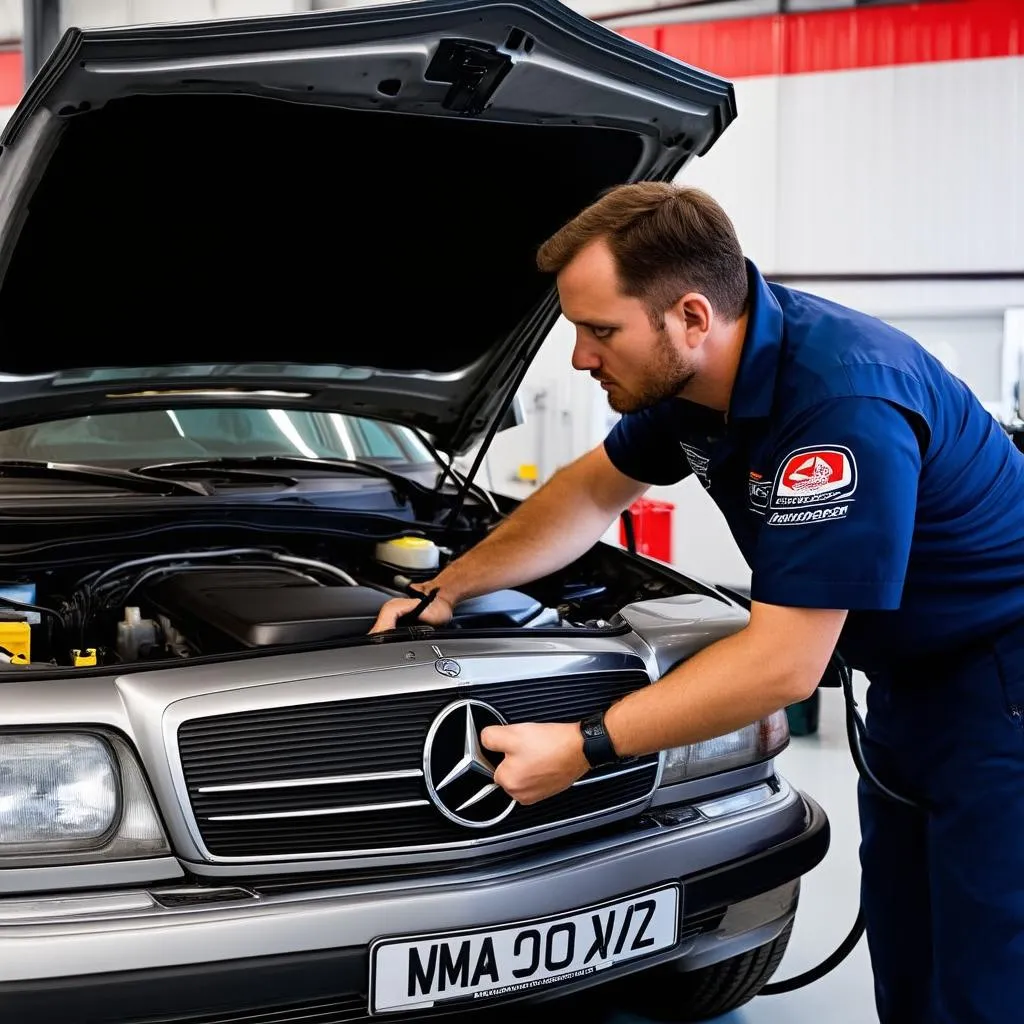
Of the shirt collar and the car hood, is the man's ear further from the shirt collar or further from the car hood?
the car hood

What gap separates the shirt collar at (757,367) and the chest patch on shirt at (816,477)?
107 millimetres

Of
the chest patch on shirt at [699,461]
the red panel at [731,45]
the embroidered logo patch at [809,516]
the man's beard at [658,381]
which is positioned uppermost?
the red panel at [731,45]

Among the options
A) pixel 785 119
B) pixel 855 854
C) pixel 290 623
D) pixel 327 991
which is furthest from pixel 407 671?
pixel 785 119

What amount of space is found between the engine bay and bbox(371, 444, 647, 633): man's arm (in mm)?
52

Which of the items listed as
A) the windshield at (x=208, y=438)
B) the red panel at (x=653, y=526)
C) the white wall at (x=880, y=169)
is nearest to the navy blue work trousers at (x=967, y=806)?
the windshield at (x=208, y=438)

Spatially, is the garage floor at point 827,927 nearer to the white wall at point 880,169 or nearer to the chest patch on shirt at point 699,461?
the chest patch on shirt at point 699,461

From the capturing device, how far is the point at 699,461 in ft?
5.61

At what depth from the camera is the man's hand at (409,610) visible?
67.7 inches

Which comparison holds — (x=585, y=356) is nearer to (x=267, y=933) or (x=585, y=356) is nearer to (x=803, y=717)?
(x=267, y=933)

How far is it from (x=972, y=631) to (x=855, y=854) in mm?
1527

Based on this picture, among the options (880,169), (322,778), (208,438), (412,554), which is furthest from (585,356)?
(880,169)

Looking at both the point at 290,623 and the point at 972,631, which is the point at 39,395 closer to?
the point at 290,623

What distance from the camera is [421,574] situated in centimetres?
220

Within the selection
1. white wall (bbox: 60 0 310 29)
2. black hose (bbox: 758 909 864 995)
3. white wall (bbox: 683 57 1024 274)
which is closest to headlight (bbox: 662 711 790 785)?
black hose (bbox: 758 909 864 995)
